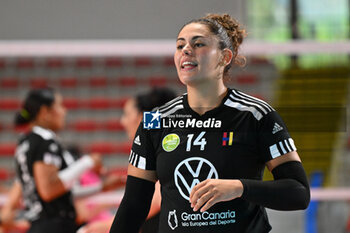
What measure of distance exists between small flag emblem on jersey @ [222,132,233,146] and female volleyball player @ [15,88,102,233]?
2.03 meters

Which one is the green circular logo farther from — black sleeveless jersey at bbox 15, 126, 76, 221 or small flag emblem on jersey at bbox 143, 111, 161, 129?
black sleeveless jersey at bbox 15, 126, 76, 221

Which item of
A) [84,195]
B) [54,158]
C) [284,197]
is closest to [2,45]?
[54,158]

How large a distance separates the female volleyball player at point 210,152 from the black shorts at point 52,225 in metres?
1.95

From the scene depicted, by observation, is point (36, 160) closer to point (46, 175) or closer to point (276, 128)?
point (46, 175)

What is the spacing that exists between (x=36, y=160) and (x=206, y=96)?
2.04 metres

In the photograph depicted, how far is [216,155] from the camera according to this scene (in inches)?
67.9

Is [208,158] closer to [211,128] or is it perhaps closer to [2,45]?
[211,128]

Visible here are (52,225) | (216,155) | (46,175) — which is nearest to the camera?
(216,155)

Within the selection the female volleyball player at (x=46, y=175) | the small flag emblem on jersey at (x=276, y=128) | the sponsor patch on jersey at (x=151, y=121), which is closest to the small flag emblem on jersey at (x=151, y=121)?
the sponsor patch on jersey at (x=151, y=121)

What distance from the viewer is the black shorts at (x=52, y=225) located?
3.67m

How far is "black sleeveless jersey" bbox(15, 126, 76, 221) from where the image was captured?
12.0 feet

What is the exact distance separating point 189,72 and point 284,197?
1.42 feet

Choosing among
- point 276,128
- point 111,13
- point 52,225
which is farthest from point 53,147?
point 276,128

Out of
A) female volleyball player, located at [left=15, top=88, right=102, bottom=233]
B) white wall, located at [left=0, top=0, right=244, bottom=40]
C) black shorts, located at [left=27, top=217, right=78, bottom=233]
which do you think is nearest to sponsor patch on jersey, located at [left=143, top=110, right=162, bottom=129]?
white wall, located at [left=0, top=0, right=244, bottom=40]
